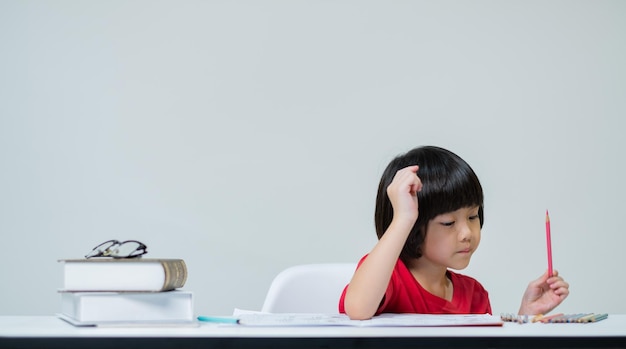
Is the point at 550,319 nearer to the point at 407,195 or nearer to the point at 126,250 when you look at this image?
the point at 407,195

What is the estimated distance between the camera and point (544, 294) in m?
1.41

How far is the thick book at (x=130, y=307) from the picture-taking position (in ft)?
3.14

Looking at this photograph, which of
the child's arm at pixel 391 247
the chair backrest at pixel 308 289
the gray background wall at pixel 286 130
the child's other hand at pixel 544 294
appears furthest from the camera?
the gray background wall at pixel 286 130

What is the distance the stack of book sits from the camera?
0.97 meters

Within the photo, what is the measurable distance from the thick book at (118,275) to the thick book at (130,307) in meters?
0.01

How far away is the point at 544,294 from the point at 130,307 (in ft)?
2.53

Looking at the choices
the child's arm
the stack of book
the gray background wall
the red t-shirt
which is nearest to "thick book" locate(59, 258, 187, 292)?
the stack of book

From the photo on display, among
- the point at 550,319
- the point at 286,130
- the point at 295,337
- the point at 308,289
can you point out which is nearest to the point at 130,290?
the point at 295,337

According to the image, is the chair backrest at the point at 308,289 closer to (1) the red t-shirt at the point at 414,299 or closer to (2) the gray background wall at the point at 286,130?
(1) the red t-shirt at the point at 414,299

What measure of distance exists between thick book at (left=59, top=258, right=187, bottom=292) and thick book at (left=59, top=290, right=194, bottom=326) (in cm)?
1

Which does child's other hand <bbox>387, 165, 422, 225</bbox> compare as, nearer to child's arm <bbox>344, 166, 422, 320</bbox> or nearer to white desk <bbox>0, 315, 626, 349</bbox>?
child's arm <bbox>344, 166, 422, 320</bbox>

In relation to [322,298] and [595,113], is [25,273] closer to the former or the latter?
[322,298]

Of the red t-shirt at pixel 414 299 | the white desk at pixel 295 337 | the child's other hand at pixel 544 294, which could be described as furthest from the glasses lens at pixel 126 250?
the child's other hand at pixel 544 294

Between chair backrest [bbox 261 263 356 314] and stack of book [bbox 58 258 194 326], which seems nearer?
stack of book [bbox 58 258 194 326]
